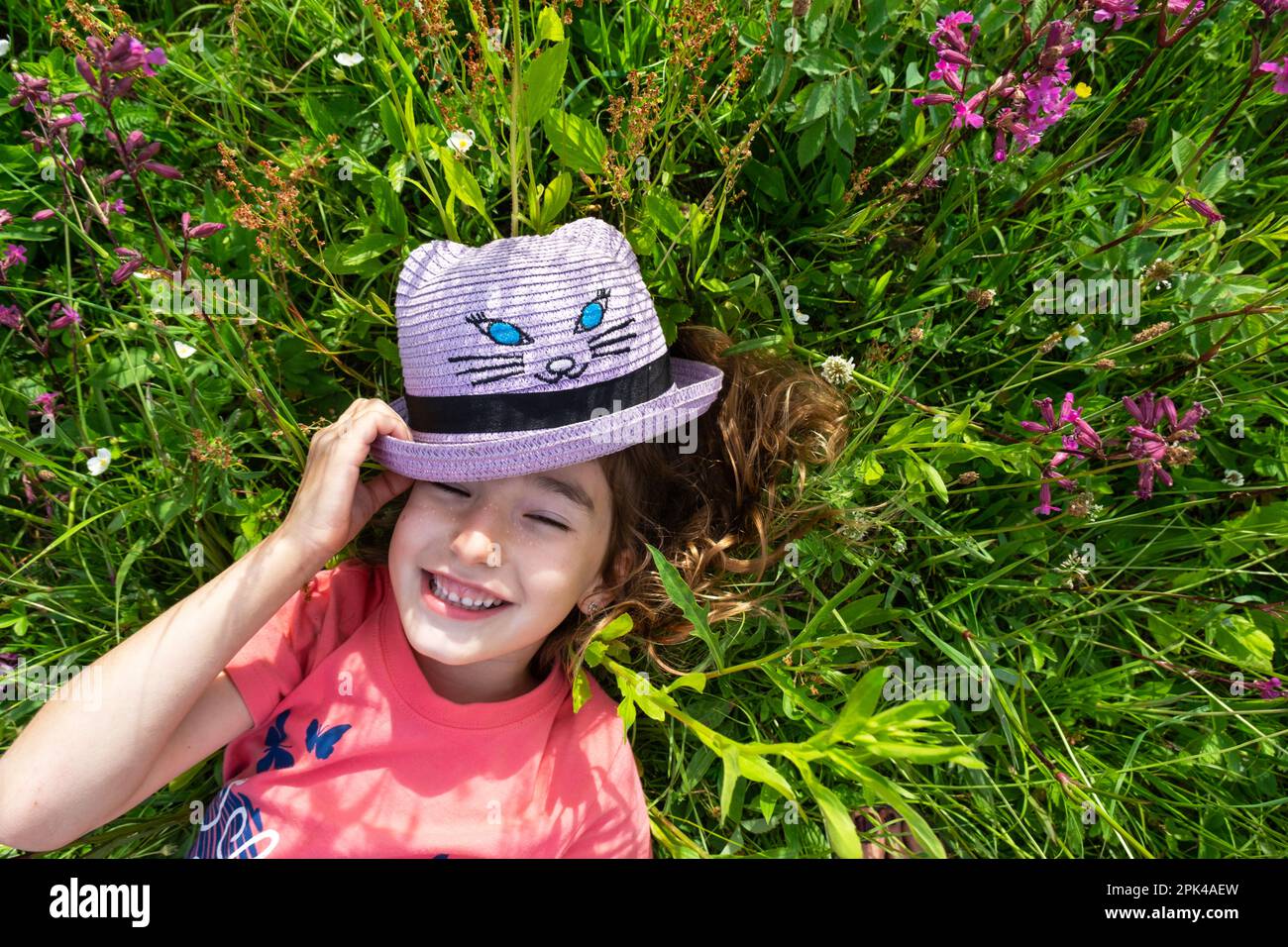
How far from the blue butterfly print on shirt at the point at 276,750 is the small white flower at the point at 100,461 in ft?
2.63

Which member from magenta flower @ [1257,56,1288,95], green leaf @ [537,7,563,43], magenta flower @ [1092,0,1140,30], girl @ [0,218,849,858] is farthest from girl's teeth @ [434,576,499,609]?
magenta flower @ [1257,56,1288,95]

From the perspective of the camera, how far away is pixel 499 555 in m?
1.74

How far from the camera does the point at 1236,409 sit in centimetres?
231

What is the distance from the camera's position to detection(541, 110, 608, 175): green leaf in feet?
6.26

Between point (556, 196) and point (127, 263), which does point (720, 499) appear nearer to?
point (556, 196)

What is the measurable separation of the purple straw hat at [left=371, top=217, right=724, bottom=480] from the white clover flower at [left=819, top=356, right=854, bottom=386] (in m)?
0.44

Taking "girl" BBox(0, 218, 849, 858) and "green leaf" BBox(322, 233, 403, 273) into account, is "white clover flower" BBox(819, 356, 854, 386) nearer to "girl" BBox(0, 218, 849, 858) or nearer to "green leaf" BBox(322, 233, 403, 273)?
"girl" BBox(0, 218, 849, 858)

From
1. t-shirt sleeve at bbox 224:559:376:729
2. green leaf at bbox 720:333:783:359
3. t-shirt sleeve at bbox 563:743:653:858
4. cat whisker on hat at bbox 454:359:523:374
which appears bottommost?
t-shirt sleeve at bbox 563:743:653:858

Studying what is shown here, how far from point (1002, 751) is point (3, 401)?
2922mm

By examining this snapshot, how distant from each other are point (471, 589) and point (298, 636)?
55cm

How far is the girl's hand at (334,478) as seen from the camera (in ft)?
5.90

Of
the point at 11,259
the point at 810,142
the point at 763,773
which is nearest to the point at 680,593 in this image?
the point at 763,773

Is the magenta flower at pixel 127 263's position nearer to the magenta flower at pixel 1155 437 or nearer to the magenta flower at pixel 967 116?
the magenta flower at pixel 967 116
